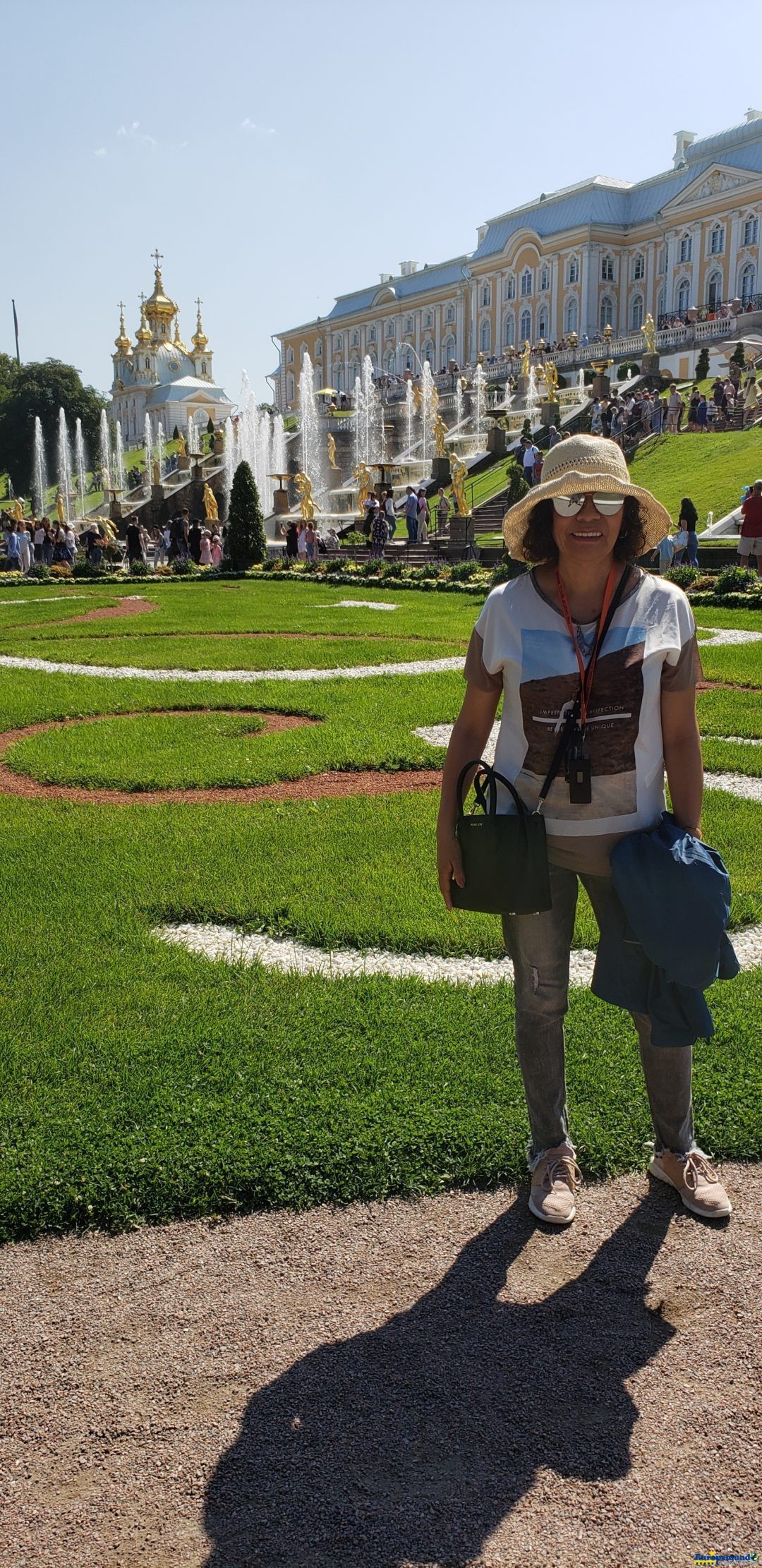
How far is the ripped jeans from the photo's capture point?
288 cm

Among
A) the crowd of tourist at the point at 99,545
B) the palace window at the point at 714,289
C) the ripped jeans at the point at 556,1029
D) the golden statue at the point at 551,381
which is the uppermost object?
the palace window at the point at 714,289

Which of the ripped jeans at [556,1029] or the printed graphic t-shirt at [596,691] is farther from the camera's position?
the ripped jeans at [556,1029]

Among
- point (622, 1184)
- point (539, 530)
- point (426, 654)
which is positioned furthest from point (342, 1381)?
point (426, 654)

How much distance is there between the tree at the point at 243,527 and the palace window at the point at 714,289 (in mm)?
39043

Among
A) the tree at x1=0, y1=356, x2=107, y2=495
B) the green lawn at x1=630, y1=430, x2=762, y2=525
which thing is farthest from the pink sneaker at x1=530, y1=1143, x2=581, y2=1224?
the tree at x1=0, y1=356, x2=107, y2=495

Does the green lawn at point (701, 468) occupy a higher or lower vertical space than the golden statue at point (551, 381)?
lower

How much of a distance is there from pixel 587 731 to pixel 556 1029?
28.5 inches

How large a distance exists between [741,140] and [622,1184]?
66.9 m

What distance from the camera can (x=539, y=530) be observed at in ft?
9.43

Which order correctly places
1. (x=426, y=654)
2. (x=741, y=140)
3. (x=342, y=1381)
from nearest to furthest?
(x=342, y=1381)
(x=426, y=654)
(x=741, y=140)

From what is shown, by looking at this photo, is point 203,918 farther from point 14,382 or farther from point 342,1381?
point 14,382

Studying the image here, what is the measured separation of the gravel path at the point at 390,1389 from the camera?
203cm

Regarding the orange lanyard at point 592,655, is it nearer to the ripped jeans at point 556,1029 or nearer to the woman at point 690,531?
the ripped jeans at point 556,1029

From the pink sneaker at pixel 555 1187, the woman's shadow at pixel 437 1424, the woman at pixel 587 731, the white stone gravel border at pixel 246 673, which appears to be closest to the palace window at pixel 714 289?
the white stone gravel border at pixel 246 673
